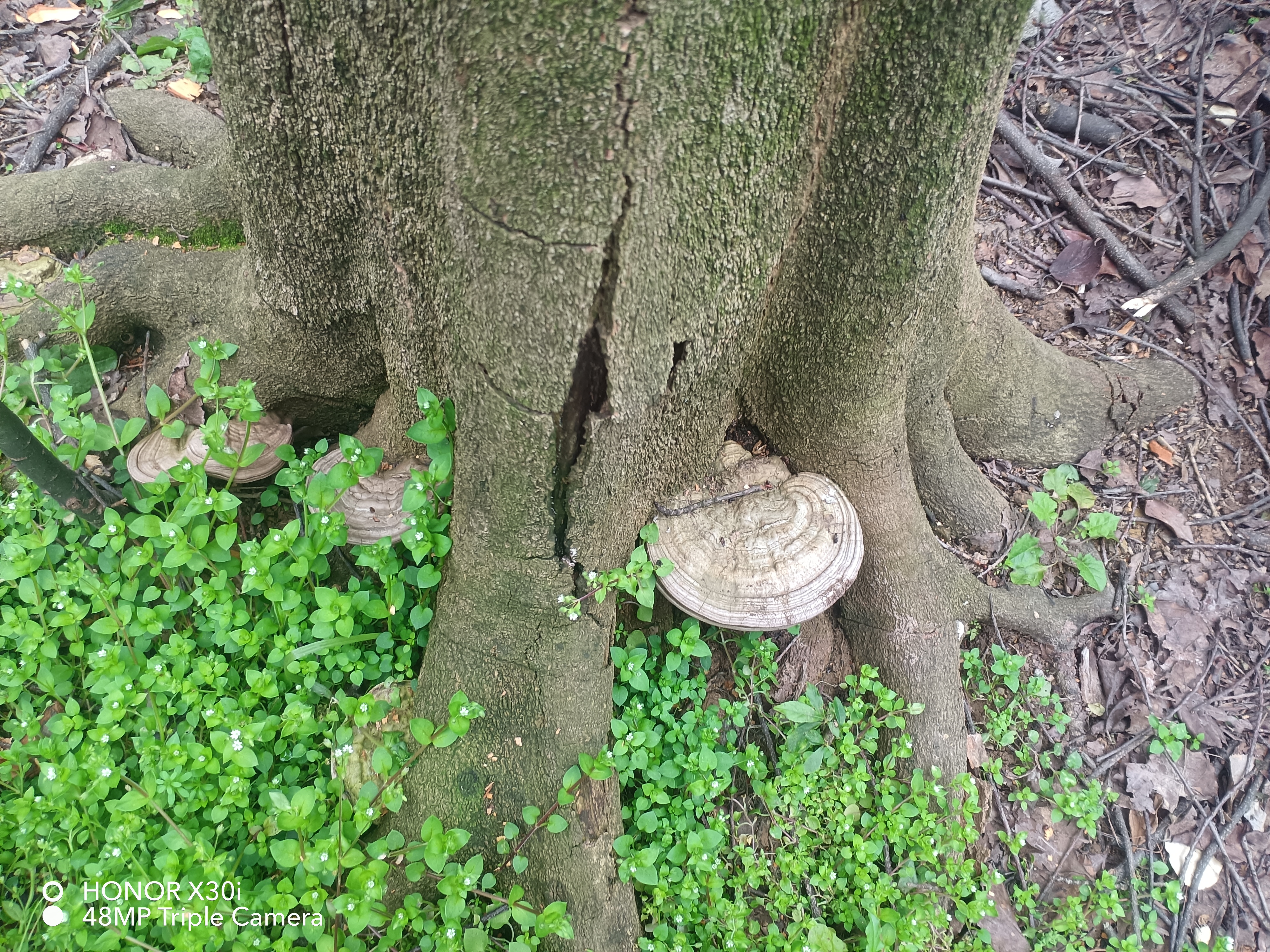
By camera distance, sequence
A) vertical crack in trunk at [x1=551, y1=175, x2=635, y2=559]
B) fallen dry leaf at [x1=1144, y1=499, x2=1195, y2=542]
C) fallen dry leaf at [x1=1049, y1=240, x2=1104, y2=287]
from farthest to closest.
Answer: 1. fallen dry leaf at [x1=1049, y1=240, x2=1104, y2=287]
2. fallen dry leaf at [x1=1144, y1=499, x2=1195, y2=542]
3. vertical crack in trunk at [x1=551, y1=175, x2=635, y2=559]

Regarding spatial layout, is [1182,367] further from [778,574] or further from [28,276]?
[28,276]

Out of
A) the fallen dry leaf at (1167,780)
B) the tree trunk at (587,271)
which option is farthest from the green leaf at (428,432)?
the fallen dry leaf at (1167,780)

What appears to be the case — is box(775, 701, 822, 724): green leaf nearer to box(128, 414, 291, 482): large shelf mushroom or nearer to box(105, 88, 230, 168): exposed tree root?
box(128, 414, 291, 482): large shelf mushroom

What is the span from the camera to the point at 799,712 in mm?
2896

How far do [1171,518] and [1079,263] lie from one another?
164 centimetres

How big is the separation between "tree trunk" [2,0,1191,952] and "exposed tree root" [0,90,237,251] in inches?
21.5

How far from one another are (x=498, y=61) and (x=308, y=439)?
2.28 meters

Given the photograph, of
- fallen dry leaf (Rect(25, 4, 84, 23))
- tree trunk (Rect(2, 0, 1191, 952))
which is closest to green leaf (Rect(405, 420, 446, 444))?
tree trunk (Rect(2, 0, 1191, 952))

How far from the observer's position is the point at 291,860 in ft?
6.62

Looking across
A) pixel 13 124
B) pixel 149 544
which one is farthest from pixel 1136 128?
pixel 13 124

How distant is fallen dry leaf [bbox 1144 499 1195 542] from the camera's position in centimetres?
374

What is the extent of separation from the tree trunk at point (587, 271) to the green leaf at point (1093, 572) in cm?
100

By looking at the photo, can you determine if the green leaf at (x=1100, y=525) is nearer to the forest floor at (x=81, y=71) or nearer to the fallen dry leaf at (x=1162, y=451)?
the fallen dry leaf at (x=1162, y=451)

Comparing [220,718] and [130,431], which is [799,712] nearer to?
[220,718]
